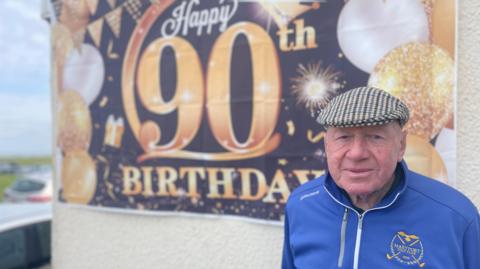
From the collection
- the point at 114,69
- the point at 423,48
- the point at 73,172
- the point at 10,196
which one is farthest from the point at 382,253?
the point at 10,196

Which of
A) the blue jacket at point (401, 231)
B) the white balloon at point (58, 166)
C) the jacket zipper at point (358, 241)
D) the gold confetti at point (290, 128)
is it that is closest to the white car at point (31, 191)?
the white balloon at point (58, 166)

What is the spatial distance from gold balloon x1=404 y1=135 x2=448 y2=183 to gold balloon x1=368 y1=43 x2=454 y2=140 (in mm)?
43

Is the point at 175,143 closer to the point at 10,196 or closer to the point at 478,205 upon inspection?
the point at 478,205

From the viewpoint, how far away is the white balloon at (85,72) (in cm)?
313

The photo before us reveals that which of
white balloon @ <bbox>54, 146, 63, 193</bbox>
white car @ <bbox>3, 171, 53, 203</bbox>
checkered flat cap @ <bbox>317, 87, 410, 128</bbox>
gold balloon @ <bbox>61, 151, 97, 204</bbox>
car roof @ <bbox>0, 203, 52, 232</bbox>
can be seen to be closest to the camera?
checkered flat cap @ <bbox>317, 87, 410, 128</bbox>

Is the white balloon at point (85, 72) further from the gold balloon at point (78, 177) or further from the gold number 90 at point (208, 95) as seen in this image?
the gold balloon at point (78, 177)

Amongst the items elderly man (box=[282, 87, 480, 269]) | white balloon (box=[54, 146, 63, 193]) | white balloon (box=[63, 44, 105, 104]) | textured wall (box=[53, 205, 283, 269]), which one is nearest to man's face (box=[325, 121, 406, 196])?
elderly man (box=[282, 87, 480, 269])

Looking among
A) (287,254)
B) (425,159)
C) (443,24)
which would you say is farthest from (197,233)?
(443,24)

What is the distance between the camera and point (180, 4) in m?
2.78

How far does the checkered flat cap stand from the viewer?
1280 millimetres

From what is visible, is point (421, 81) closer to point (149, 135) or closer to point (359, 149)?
point (359, 149)

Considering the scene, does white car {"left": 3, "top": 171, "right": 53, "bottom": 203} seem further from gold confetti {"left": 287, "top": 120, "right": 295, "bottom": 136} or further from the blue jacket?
the blue jacket

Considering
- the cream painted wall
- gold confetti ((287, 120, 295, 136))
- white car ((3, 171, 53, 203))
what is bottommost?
white car ((3, 171, 53, 203))

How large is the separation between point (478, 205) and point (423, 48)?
83 cm
